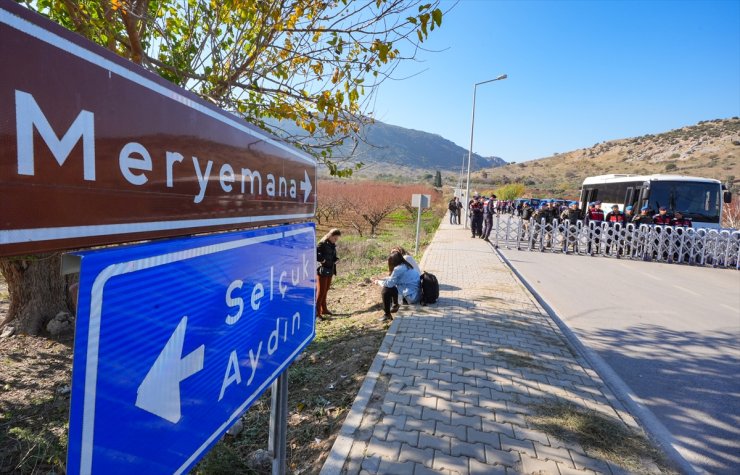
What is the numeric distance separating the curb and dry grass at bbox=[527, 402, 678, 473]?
155 millimetres

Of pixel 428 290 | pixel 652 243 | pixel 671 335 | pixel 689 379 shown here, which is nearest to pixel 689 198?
pixel 652 243

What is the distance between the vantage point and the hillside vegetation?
51.6m

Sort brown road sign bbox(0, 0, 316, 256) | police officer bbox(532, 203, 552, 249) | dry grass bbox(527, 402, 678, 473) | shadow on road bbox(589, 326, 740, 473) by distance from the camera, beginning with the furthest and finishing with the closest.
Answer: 1. police officer bbox(532, 203, 552, 249)
2. shadow on road bbox(589, 326, 740, 473)
3. dry grass bbox(527, 402, 678, 473)
4. brown road sign bbox(0, 0, 316, 256)

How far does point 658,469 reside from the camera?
286 centimetres

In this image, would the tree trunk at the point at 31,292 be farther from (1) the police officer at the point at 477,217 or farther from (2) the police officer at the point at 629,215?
(2) the police officer at the point at 629,215

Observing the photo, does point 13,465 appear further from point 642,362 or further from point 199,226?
point 642,362

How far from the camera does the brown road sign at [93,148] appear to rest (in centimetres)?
61

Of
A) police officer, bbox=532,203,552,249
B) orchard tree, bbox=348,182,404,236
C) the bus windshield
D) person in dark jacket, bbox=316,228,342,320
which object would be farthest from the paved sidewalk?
orchard tree, bbox=348,182,404,236

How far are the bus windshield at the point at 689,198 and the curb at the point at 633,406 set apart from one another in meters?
11.5

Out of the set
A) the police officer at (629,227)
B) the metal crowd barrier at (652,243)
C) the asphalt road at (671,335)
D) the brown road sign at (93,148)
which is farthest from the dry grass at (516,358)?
the police officer at (629,227)

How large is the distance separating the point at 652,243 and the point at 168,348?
16459 mm

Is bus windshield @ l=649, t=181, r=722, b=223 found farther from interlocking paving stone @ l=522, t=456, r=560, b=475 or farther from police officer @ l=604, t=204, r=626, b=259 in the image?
interlocking paving stone @ l=522, t=456, r=560, b=475

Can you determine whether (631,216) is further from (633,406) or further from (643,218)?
(633,406)

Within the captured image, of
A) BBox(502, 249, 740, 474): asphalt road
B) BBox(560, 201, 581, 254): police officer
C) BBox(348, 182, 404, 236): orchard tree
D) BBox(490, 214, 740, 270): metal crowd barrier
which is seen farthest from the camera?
BBox(348, 182, 404, 236): orchard tree
